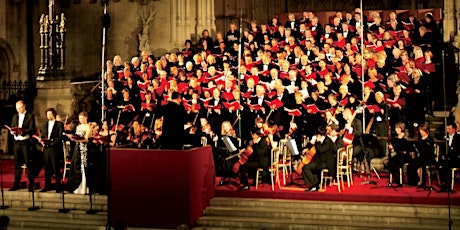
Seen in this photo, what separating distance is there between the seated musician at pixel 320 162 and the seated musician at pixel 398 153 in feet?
2.91

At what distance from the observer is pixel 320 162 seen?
38.5 ft

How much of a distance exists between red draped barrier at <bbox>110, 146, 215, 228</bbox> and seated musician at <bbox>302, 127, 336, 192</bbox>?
1.69m

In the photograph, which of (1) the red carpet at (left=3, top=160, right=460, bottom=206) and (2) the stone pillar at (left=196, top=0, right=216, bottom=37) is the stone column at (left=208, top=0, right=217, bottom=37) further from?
(1) the red carpet at (left=3, top=160, right=460, bottom=206)

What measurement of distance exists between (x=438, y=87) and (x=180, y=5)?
25.9 feet

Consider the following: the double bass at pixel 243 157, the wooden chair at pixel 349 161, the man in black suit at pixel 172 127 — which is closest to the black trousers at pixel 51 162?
the man in black suit at pixel 172 127

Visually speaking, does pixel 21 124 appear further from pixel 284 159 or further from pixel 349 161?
pixel 349 161

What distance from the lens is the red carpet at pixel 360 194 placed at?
35.8ft

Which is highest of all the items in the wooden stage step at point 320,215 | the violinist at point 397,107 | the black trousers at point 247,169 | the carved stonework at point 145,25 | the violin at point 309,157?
the carved stonework at point 145,25

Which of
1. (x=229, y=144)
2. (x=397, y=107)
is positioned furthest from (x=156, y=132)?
(x=397, y=107)

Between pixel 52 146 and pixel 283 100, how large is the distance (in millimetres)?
4061

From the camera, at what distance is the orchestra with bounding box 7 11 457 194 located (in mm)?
11906

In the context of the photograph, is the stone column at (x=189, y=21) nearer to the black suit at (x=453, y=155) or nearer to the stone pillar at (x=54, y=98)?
the stone pillar at (x=54, y=98)

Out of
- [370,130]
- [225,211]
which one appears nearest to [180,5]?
[370,130]

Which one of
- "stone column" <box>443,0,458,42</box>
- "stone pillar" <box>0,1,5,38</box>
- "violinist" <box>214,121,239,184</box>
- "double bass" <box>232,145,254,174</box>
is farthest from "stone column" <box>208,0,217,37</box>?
"double bass" <box>232,145,254,174</box>
